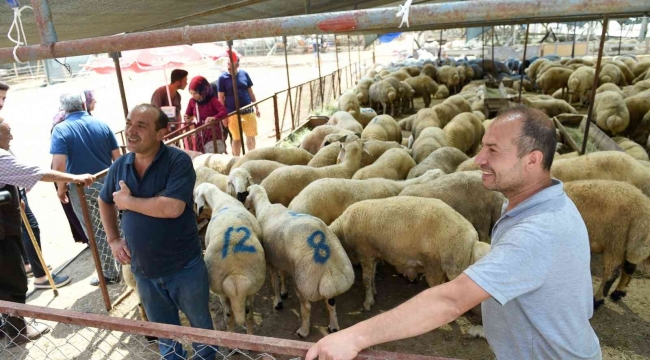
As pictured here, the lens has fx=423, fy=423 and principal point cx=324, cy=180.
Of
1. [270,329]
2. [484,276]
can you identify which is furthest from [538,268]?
[270,329]

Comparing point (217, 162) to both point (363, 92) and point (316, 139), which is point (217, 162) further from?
point (363, 92)

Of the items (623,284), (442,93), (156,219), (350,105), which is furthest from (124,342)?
(442,93)

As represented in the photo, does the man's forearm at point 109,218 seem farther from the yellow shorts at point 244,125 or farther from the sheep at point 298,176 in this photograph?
the yellow shorts at point 244,125

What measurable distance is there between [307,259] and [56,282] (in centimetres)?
356

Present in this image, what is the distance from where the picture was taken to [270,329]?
4293 millimetres

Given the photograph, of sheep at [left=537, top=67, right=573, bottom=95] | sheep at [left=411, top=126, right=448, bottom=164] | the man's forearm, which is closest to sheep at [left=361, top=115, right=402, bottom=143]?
sheep at [left=411, top=126, right=448, bottom=164]

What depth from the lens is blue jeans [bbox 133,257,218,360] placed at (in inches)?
125

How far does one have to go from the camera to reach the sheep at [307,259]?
12.3 ft

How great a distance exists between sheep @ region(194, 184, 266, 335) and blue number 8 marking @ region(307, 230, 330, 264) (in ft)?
1.56

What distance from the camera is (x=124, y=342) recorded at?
414cm

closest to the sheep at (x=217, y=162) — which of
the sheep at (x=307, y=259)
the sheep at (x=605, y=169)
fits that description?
the sheep at (x=307, y=259)

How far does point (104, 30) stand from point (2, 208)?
2.40 meters

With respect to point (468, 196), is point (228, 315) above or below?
below

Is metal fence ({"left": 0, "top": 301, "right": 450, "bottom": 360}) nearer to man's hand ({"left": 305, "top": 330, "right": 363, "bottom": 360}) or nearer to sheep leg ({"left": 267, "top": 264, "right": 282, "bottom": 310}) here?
man's hand ({"left": 305, "top": 330, "right": 363, "bottom": 360})
